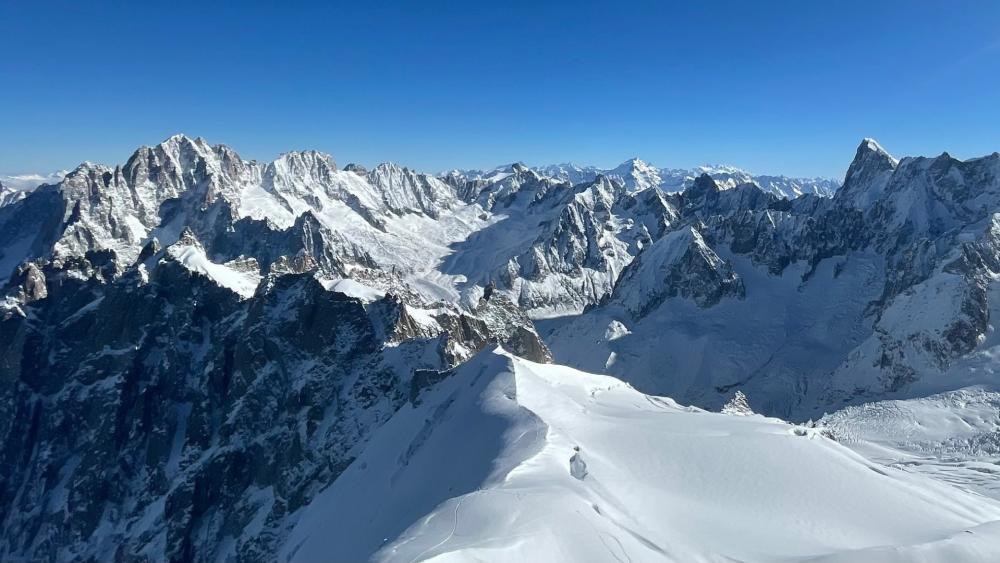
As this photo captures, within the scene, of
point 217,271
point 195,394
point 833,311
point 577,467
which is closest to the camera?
point 577,467

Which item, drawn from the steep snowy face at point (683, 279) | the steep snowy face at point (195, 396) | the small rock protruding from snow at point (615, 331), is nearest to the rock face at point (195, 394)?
the steep snowy face at point (195, 396)

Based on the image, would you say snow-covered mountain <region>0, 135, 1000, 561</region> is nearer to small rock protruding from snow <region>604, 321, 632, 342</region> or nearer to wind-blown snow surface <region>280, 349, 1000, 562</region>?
wind-blown snow surface <region>280, 349, 1000, 562</region>

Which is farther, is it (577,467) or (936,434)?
(936,434)

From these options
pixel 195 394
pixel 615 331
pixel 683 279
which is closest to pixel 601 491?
pixel 195 394

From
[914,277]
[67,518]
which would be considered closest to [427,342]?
[67,518]

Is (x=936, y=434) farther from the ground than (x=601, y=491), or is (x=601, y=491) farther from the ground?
(x=936, y=434)

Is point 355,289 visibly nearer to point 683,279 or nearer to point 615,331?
point 615,331
